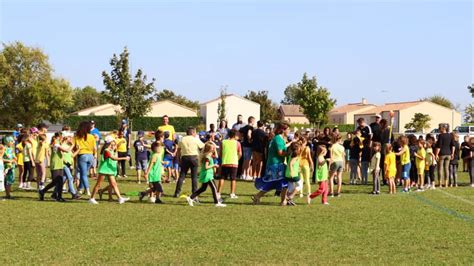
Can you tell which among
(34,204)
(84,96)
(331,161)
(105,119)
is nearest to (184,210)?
(34,204)

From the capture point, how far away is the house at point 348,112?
127m

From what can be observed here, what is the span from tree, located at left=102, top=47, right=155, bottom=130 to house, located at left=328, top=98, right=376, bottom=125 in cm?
8238

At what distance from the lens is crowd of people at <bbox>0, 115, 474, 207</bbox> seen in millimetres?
14102

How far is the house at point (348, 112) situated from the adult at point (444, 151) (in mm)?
106588

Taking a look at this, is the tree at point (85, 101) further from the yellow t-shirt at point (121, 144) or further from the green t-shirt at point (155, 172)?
the green t-shirt at point (155, 172)

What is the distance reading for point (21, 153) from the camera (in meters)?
18.0

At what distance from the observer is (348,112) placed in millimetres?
127375

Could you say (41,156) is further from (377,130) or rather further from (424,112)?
(424,112)

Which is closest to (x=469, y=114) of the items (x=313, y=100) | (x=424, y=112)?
(x=424, y=112)

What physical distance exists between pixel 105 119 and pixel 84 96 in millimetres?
72406

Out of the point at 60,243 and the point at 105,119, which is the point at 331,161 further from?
the point at 105,119

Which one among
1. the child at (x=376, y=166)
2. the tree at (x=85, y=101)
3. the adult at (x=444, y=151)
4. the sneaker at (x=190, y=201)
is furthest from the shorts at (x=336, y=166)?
the tree at (x=85, y=101)

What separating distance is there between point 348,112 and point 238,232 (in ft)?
392

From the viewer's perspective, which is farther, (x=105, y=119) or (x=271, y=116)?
(x=271, y=116)
